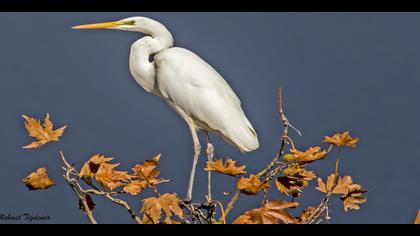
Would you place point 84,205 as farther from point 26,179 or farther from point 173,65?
point 173,65

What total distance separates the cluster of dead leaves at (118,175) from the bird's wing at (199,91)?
170 cm

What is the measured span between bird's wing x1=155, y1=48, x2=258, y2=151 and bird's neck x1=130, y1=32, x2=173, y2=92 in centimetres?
4

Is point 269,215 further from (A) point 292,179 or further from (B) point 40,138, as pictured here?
(B) point 40,138

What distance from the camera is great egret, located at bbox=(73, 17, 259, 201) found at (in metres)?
4.15

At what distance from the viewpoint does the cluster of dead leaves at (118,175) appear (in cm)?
241

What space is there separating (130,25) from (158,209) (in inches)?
76.5

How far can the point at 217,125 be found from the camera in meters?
4.18

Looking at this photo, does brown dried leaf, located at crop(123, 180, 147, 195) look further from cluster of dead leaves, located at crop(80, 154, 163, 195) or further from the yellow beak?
the yellow beak

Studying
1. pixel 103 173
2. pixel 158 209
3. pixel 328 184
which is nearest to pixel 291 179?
pixel 328 184

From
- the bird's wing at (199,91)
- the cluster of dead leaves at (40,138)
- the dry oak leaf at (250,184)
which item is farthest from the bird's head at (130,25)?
the dry oak leaf at (250,184)

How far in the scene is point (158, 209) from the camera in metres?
2.41

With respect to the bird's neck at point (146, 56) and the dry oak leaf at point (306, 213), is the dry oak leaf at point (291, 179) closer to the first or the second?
the dry oak leaf at point (306, 213)

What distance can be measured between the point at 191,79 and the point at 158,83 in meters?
0.21
